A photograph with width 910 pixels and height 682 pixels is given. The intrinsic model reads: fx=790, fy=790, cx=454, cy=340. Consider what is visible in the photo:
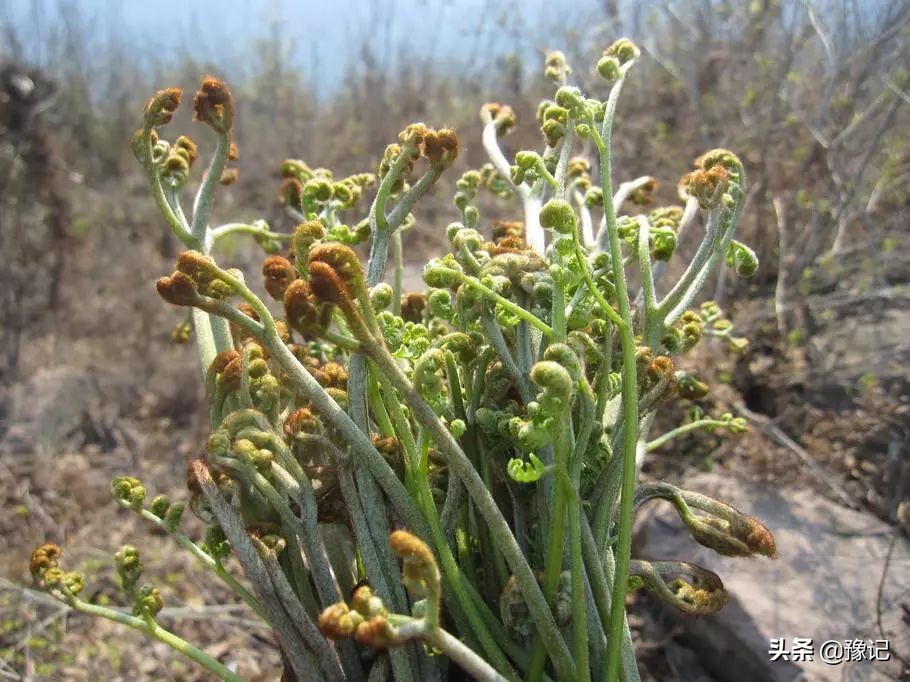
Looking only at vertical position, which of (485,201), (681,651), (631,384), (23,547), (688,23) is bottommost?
(681,651)

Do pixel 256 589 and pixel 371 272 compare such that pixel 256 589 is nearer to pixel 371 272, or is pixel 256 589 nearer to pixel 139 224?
pixel 371 272

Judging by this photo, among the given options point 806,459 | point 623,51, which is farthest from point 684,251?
point 623,51

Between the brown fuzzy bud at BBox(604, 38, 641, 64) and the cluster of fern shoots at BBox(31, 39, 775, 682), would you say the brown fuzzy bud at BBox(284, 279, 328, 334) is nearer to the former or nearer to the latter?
the cluster of fern shoots at BBox(31, 39, 775, 682)

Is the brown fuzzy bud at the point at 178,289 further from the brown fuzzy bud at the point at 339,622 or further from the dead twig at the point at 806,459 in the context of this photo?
the dead twig at the point at 806,459

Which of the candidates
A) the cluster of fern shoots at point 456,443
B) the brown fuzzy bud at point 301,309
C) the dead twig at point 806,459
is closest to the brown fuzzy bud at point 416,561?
the cluster of fern shoots at point 456,443

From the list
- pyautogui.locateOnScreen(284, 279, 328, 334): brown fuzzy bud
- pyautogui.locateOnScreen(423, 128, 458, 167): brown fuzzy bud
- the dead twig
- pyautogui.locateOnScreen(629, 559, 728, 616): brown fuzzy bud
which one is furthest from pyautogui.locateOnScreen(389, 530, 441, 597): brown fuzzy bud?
the dead twig

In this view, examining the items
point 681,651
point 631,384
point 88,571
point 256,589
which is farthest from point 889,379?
point 88,571

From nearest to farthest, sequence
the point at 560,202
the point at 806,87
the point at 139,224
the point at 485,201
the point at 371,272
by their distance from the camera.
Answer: the point at 560,202, the point at 371,272, the point at 806,87, the point at 485,201, the point at 139,224
